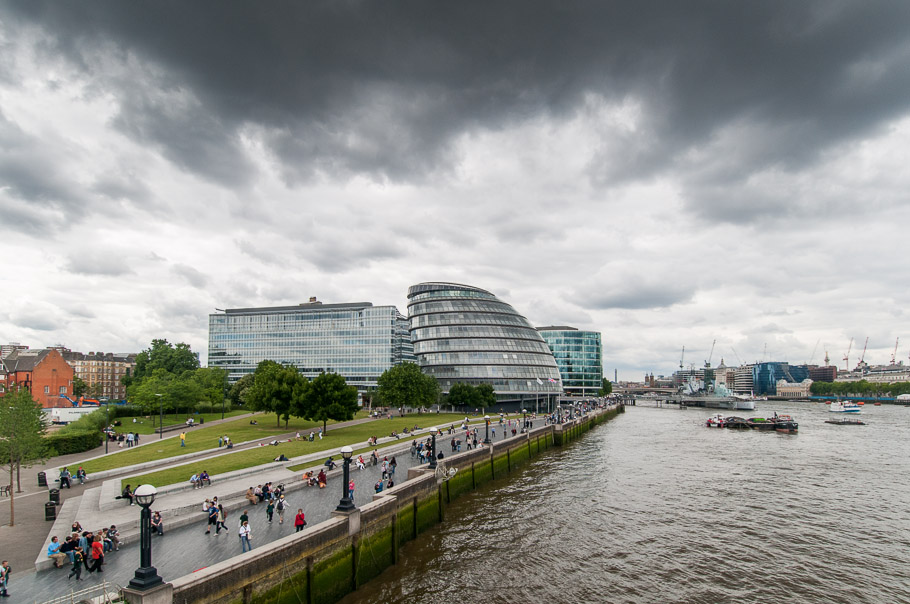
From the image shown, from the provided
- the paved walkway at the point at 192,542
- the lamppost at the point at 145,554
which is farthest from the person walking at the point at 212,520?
the lamppost at the point at 145,554

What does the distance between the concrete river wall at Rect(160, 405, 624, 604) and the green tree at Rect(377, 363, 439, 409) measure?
40.7 m

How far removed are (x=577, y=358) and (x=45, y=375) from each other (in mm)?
149096

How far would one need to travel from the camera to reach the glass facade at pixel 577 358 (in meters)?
183

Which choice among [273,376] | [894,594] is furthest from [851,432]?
[273,376]

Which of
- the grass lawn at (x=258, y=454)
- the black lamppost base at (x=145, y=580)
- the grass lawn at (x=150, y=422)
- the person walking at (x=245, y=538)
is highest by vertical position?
the black lamppost base at (x=145, y=580)

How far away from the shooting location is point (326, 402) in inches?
2004

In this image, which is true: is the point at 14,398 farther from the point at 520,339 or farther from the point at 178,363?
the point at 520,339

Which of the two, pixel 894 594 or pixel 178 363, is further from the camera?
pixel 178 363

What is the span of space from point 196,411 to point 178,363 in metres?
18.1

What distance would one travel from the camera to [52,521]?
75.2 ft

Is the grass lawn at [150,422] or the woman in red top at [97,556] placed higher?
the woman in red top at [97,556]

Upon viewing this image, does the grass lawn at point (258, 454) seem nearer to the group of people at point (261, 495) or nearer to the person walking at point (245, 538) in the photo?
the group of people at point (261, 495)

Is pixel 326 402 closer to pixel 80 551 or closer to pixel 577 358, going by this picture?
pixel 80 551

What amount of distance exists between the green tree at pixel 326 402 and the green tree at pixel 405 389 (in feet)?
68.0
